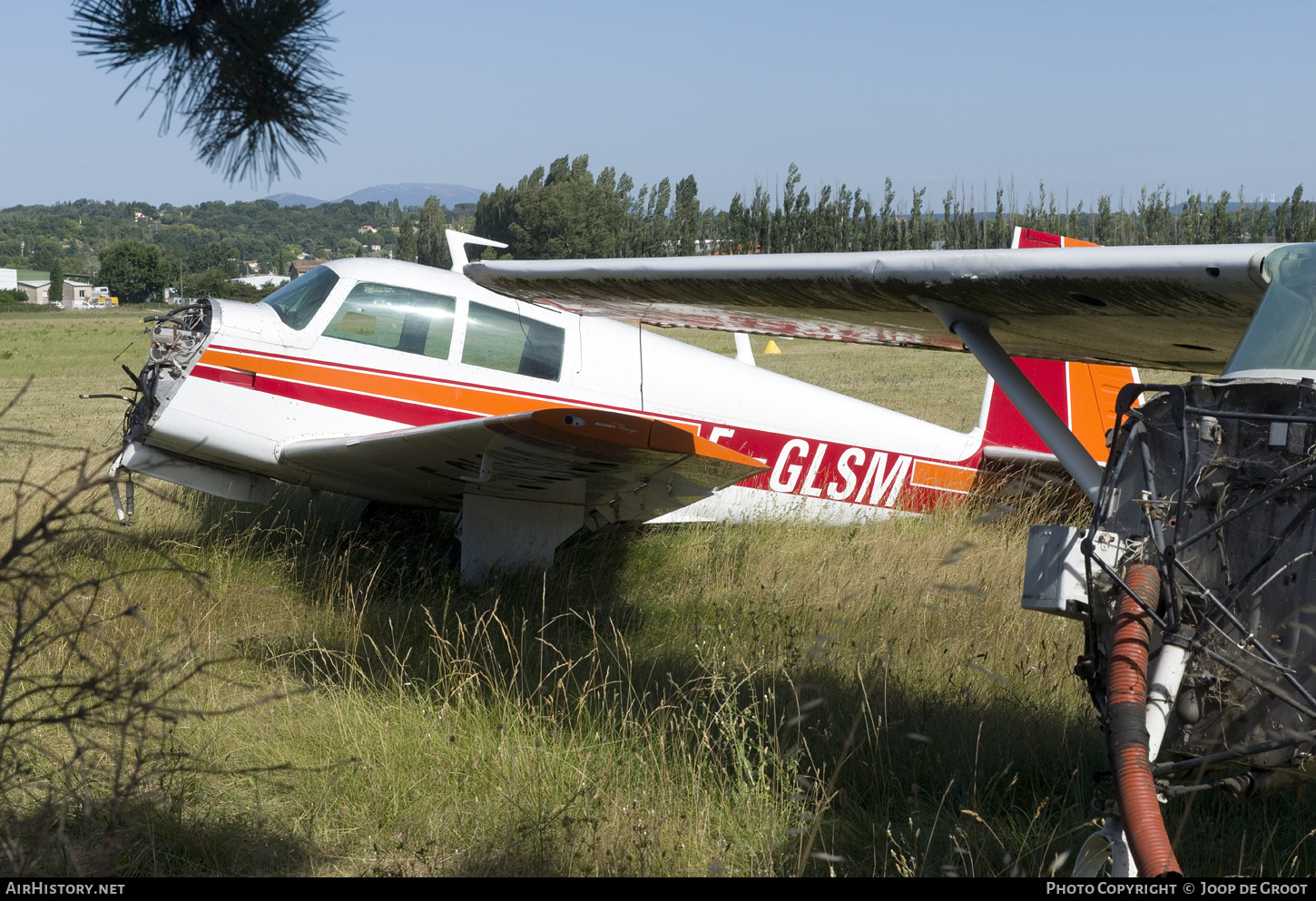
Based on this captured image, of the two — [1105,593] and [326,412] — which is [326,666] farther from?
[1105,593]

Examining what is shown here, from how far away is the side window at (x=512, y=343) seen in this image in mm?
7012

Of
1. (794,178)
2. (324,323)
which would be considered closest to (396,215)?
(794,178)

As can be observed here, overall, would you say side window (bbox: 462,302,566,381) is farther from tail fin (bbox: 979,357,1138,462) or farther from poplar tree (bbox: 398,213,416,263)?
poplar tree (bbox: 398,213,416,263)

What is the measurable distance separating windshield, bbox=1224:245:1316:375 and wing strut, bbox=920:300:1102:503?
64 cm

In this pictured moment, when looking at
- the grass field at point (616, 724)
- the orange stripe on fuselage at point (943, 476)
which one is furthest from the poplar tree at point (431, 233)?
the grass field at point (616, 724)

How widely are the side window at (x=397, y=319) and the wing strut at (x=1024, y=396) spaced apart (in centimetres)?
420

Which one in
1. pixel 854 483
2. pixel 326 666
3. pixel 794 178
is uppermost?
pixel 794 178

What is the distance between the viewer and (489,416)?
19.9ft

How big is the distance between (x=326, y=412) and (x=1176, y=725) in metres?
6.03

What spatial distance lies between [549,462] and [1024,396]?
2905 millimetres

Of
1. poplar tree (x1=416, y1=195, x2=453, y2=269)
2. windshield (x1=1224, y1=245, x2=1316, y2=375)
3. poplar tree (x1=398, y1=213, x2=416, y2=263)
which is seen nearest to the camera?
windshield (x1=1224, y1=245, x2=1316, y2=375)

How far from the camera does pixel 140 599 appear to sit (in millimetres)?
5617

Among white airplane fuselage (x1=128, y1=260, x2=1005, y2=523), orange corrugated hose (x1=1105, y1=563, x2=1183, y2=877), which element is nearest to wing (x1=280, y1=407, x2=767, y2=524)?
white airplane fuselage (x1=128, y1=260, x2=1005, y2=523)

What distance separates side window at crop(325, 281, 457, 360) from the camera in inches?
273
